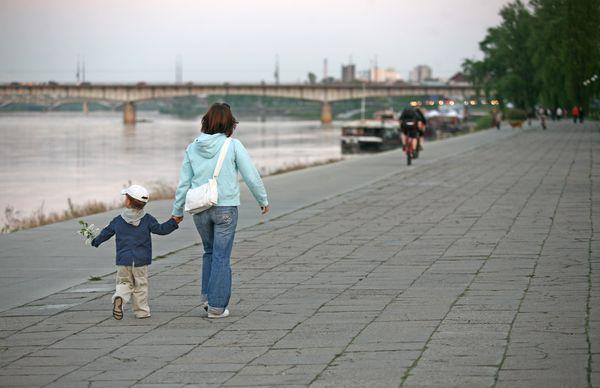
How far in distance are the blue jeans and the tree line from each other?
54.0 m

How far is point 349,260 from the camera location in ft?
→ 40.4

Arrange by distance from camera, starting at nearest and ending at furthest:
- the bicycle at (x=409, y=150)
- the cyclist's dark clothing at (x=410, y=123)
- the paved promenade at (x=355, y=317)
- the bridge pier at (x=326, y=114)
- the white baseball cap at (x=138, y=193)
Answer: the paved promenade at (x=355, y=317), the white baseball cap at (x=138, y=193), the bicycle at (x=409, y=150), the cyclist's dark clothing at (x=410, y=123), the bridge pier at (x=326, y=114)

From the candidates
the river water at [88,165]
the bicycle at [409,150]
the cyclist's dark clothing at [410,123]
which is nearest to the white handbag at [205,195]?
the river water at [88,165]

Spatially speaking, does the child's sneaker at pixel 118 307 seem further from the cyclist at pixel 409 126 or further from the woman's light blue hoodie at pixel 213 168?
the cyclist at pixel 409 126

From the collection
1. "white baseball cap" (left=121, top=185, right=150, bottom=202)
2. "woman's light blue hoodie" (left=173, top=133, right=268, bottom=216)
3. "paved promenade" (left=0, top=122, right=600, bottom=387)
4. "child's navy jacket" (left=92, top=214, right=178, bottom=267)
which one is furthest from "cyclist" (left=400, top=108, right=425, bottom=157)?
"white baseball cap" (left=121, top=185, right=150, bottom=202)

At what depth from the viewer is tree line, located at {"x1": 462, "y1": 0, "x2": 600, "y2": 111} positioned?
205 ft

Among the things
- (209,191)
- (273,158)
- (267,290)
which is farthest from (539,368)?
(273,158)

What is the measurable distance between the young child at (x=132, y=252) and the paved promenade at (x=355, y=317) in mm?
160

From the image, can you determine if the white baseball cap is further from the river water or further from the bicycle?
the bicycle

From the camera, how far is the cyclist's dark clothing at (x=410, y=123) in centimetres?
3203

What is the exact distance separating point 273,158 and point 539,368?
4977 cm

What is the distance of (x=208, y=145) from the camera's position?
9.02m

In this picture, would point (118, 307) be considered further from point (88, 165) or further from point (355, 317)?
point (88, 165)

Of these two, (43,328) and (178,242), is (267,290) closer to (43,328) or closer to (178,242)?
(43,328)
